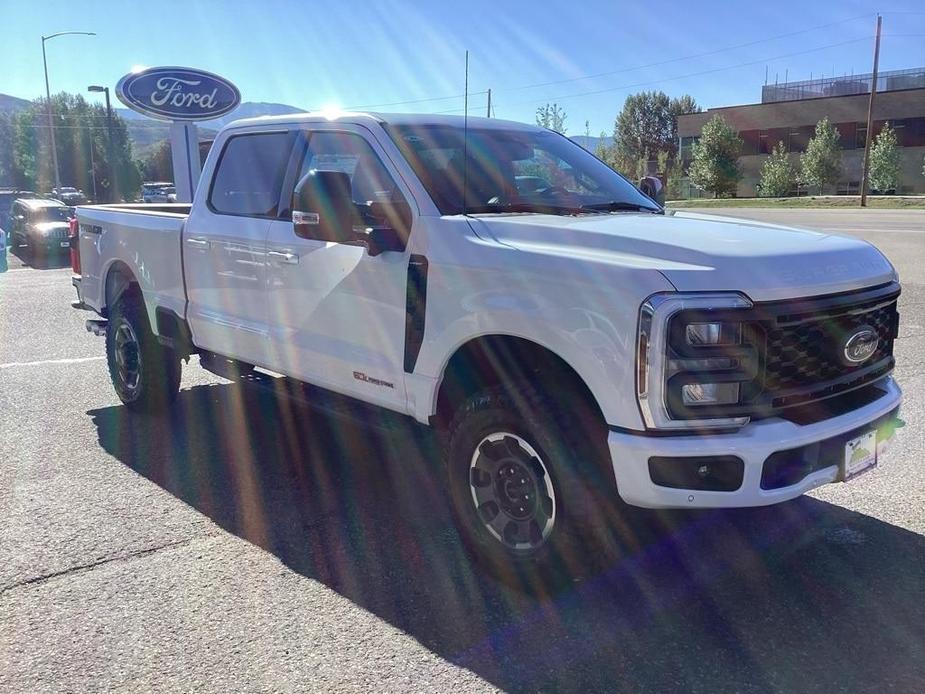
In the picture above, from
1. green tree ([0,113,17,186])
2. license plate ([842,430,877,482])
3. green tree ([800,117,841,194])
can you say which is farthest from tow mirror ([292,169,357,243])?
green tree ([0,113,17,186])

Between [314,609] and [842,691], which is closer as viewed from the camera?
[842,691]

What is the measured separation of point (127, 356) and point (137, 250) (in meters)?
0.86

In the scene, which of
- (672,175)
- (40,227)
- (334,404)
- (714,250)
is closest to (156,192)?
(40,227)

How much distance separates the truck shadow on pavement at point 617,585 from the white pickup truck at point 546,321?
337 mm

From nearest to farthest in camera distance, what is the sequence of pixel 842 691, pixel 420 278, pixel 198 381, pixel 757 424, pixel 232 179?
1. pixel 842 691
2. pixel 757 424
3. pixel 420 278
4. pixel 232 179
5. pixel 198 381

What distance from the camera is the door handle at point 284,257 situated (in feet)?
14.7

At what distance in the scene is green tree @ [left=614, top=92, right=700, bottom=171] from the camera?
325 feet

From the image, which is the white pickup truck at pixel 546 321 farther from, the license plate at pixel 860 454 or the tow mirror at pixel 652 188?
the tow mirror at pixel 652 188

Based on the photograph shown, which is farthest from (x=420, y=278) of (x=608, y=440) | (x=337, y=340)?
(x=608, y=440)

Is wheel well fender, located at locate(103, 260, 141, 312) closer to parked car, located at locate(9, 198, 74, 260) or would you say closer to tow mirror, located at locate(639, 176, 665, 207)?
tow mirror, located at locate(639, 176, 665, 207)

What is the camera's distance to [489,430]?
11.6ft

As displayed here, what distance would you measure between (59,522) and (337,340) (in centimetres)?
170

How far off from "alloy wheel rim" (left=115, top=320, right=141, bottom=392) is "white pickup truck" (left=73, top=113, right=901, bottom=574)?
4.54ft

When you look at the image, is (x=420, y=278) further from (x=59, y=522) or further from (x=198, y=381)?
(x=198, y=381)
